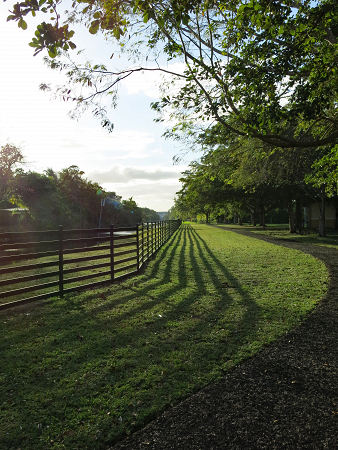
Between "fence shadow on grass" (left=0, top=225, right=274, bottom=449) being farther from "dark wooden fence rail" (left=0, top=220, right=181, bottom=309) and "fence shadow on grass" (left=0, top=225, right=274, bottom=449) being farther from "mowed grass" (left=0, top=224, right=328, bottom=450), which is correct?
"dark wooden fence rail" (left=0, top=220, right=181, bottom=309)

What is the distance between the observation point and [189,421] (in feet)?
9.25

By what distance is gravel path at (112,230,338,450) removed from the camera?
256 cm

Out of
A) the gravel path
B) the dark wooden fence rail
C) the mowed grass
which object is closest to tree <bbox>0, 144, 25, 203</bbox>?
the dark wooden fence rail

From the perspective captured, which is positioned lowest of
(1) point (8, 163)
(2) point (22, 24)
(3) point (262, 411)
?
(3) point (262, 411)

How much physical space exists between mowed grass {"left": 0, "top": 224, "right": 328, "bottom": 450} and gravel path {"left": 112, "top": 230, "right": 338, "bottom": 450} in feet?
0.66

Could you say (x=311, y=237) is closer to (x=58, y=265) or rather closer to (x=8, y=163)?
(x=58, y=265)

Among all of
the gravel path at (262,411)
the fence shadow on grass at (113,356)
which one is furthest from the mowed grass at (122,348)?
the gravel path at (262,411)

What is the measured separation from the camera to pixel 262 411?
116 inches

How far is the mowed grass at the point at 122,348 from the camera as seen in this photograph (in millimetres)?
2887

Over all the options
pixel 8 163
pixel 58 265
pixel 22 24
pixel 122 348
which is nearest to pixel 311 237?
pixel 58 265

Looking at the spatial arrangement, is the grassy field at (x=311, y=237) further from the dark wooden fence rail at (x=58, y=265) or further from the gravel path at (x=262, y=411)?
the gravel path at (x=262, y=411)

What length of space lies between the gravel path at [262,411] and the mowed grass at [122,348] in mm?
201

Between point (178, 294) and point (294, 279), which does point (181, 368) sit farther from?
point (294, 279)

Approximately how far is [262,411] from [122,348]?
2.10m
